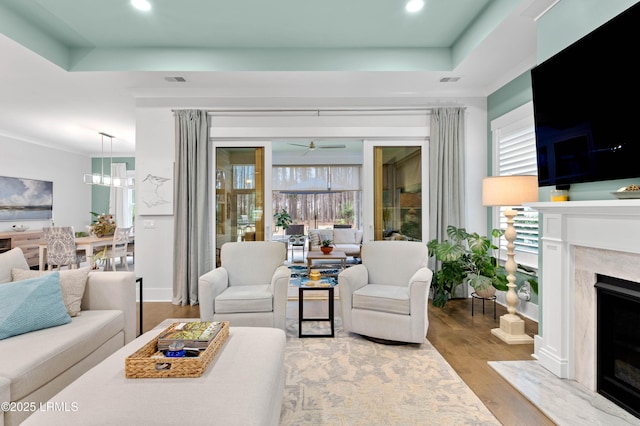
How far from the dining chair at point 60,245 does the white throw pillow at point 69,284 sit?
307cm

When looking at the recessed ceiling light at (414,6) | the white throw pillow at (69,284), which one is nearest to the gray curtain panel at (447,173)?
the recessed ceiling light at (414,6)

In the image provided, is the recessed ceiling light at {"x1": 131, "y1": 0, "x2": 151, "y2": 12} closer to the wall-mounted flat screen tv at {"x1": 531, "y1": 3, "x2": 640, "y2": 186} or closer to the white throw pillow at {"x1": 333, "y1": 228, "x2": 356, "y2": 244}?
the wall-mounted flat screen tv at {"x1": 531, "y1": 3, "x2": 640, "y2": 186}

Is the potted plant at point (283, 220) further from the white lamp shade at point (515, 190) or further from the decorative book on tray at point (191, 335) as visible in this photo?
the decorative book on tray at point (191, 335)

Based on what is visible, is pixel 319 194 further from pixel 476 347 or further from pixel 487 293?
pixel 476 347

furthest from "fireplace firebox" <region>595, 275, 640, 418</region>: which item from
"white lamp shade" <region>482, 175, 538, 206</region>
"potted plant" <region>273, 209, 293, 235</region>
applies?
"potted plant" <region>273, 209, 293, 235</region>

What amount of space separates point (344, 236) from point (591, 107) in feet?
→ 19.2

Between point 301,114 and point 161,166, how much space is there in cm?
206

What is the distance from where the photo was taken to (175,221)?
4293 mm

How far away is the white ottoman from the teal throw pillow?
31.0 inches

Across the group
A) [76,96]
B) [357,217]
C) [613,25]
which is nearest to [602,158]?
[613,25]

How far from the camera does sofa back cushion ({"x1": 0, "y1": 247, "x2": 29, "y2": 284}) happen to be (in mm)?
2249

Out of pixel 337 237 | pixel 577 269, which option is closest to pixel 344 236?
pixel 337 237

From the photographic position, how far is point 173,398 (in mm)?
1264

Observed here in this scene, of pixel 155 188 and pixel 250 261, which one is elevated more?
pixel 155 188
